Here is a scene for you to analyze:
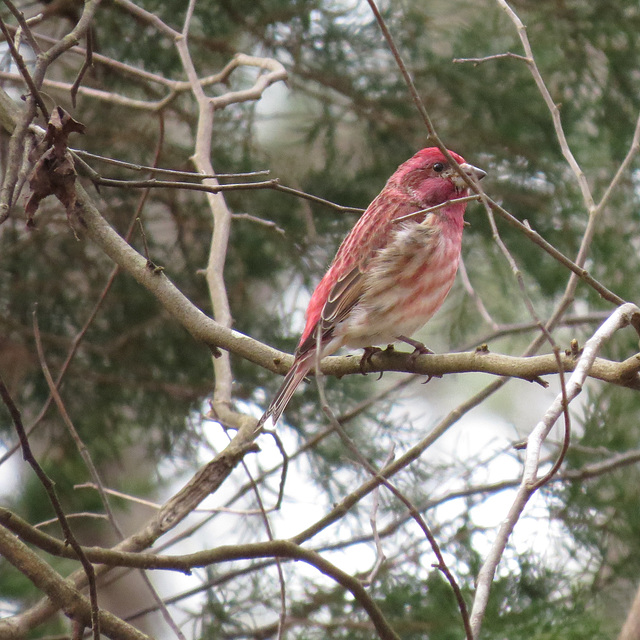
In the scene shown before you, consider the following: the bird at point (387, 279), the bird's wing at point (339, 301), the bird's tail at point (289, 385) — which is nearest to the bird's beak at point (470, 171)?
the bird at point (387, 279)

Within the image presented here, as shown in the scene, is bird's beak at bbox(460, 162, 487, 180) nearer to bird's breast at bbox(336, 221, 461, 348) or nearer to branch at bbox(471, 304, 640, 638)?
bird's breast at bbox(336, 221, 461, 348)

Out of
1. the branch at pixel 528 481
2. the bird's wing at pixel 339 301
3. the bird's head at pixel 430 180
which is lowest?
the branch at pixel 528 481

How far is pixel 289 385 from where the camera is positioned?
356cm

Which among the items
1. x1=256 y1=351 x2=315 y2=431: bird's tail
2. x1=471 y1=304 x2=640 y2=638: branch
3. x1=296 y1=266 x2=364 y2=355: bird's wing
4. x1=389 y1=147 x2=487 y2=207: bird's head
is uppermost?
x1=389 y1=147 x2=487 y2=207: bird's head

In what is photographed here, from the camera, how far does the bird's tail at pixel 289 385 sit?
3.47 metres

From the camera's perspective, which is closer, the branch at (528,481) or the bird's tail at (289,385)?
the branch at (528,481)

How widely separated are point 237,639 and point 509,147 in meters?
3.25

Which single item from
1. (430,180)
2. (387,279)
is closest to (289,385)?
(387,279)

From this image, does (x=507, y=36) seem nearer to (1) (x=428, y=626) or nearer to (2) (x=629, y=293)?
(2) (x=629, y=293)

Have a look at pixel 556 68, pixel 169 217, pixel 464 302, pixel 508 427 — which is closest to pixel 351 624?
pixel 508 427

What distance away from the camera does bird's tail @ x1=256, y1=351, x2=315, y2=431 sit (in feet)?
11.4

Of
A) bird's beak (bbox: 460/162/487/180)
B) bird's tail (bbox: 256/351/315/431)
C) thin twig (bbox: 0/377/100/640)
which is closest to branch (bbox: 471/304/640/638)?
bird's beak (bbox: 460/162/487/180)

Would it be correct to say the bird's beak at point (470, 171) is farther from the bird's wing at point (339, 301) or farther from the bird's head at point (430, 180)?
the bird's wing at point (339, 301)

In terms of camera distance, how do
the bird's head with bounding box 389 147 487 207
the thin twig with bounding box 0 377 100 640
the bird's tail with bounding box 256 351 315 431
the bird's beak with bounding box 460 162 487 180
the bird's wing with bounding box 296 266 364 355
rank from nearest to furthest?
the thin twig with bounding box 0 377 100 640 < the bird's beak with bounding box 460 162 487 180 < the bird's tail with bounding box 256 351 315 431 < the bird's wing with bounding box 296 266 364 355 < the bird's head with bounding box 389 147 487 207
